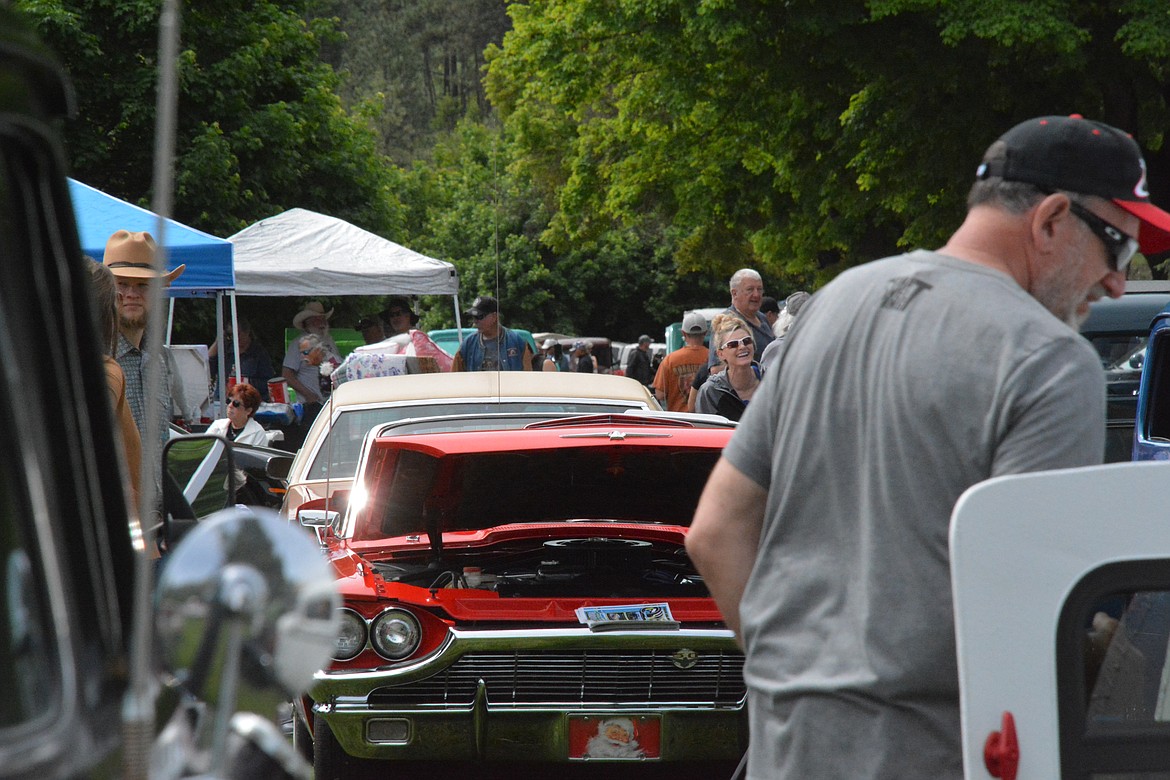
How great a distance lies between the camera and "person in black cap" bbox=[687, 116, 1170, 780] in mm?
2172

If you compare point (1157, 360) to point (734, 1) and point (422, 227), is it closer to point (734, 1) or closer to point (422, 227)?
point (734, 1)

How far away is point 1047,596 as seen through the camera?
196 centimetres

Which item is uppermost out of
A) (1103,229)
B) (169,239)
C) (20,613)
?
(1103,229)

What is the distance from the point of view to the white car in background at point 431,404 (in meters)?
7.48

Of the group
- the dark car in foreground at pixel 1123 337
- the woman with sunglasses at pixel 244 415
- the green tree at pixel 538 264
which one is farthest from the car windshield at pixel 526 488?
the green tree at pixel 538 264

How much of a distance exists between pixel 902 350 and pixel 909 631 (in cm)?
43

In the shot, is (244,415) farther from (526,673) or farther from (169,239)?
(526,673)

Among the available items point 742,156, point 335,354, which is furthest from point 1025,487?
point 742,156

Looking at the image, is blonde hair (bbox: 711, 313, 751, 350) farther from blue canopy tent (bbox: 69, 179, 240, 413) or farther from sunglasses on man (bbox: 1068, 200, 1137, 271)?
sunglasses on man (bbox: 1068, 200, 1137, 271)

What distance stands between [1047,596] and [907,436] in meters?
0.36

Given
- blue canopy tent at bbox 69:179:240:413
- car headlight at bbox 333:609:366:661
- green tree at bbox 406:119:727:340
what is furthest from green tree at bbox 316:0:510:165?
car headlight at bbox 333:609:366:661

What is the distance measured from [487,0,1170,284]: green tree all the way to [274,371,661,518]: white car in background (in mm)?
8821

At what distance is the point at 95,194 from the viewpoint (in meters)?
9.05

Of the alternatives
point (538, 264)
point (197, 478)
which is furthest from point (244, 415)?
point (538, 264)
